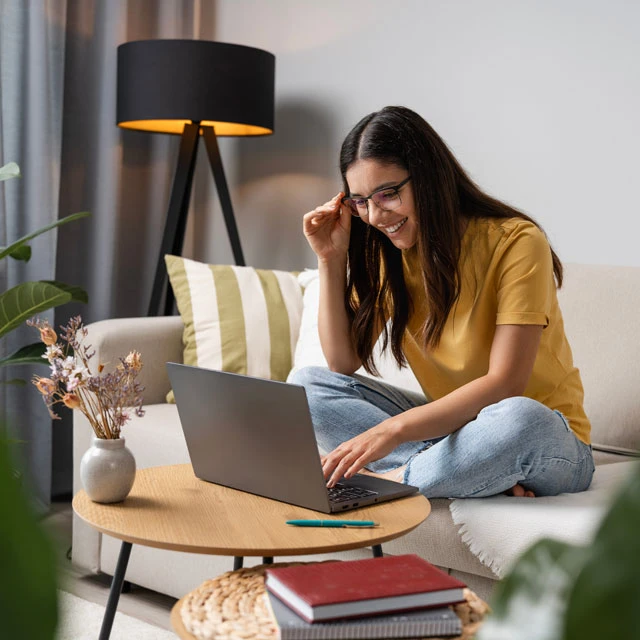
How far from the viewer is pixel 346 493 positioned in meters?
1.26

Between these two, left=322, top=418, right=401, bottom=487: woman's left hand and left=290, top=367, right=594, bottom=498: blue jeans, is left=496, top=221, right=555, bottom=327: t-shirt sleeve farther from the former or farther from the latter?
left=322, top=418, right=401, bottom=487: woman's left hand

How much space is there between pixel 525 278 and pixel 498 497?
0.37 metres

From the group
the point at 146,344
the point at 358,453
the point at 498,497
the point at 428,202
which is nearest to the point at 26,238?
the point at 146,344

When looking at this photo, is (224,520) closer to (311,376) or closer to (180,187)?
(311,376)

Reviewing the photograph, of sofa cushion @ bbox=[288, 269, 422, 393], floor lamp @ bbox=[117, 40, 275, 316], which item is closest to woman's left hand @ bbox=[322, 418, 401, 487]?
sofa cushion @ bbox=[288, 269, 422, 393]

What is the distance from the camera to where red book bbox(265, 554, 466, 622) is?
770mm

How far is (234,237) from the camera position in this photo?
9.15ft

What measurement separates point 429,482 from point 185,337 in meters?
1.03

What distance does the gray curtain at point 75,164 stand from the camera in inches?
104

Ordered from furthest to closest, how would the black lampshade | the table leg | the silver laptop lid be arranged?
1. the black lampshade
2. the table leg
3. the silver laptop lid

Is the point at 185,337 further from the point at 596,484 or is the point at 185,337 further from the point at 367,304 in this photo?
the point at 596,484

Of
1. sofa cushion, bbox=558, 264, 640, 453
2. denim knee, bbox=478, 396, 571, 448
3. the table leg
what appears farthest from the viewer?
sofa cushion, bbox=558, 264, 640, 453

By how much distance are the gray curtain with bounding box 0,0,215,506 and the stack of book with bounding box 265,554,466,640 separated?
1.72 meters

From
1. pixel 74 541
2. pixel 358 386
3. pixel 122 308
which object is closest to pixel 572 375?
pixel 358 386
